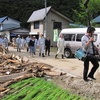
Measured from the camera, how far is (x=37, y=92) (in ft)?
12.6

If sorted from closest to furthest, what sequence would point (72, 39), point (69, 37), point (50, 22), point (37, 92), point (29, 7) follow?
point (37, 92) < point (72, 39) < point (69, 37) < point (50, 22) < point (29, 7)

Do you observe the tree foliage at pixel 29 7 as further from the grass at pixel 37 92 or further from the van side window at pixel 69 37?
the grass at pixel 37 92

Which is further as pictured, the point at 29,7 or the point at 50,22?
the point at 29,7

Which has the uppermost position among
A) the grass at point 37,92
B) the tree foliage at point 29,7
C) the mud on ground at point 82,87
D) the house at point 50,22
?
the tree foliage at point 29,7

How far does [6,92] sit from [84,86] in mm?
2193

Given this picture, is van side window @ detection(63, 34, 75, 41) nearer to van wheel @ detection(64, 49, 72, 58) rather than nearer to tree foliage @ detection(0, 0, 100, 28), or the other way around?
van wheel @ detection(64, 49, 72, 58)

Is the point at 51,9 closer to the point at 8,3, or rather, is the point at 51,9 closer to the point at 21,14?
the point at 21,14

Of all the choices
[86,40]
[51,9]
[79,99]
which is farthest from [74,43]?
[51,9]

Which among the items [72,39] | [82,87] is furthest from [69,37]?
[82,87]

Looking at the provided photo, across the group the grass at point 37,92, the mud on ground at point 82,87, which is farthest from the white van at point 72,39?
the grass at point 37,92

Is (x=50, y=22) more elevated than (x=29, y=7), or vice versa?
(x=29, y=7)

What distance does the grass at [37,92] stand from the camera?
3518 mm

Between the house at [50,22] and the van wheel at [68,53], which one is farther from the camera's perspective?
the house at [50,22]

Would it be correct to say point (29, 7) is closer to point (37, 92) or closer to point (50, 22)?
point (50, 22)
